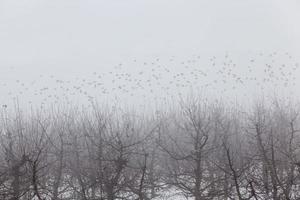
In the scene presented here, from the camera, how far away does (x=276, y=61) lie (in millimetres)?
46312

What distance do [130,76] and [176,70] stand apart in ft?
15.1

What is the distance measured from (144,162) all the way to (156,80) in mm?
42368

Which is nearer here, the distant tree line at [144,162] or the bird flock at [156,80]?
the distant tree line at [144,162]

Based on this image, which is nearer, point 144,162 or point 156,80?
point 144,162

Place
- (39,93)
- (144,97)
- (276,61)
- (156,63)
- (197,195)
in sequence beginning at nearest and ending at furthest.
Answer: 1. (197,195)
2. (144,97)
3. (39,93)
4. (276,61)
5. (156,63)

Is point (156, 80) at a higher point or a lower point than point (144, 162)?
higher

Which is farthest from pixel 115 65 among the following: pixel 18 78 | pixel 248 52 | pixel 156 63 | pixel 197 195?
pixel 197 195

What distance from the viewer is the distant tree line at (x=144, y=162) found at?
13.0 ft

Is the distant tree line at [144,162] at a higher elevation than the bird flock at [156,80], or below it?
below

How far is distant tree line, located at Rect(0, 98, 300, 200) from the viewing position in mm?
3956

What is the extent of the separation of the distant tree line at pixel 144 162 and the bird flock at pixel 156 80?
21.4 metres

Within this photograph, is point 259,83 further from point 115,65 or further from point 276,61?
point 115,65

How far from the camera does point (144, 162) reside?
332 cm

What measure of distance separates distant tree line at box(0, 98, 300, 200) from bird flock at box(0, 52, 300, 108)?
2145cm
